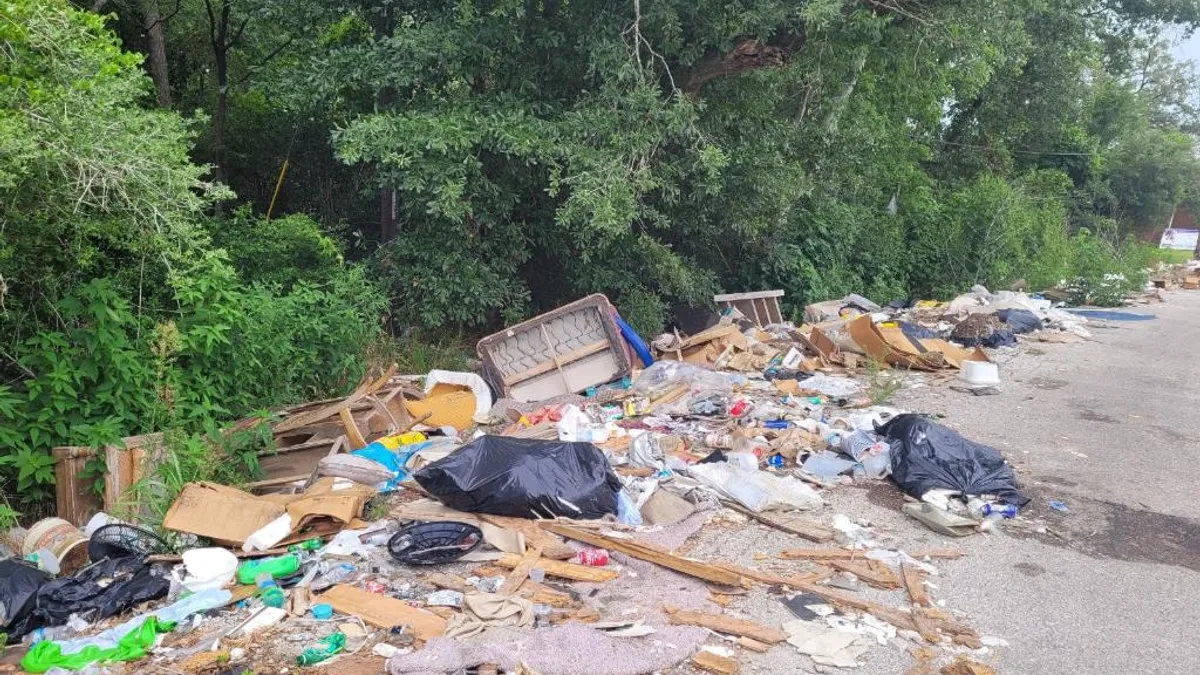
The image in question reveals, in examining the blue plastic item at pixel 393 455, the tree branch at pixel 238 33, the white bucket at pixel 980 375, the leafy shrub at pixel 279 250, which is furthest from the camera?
the tree branch at pixel 238 33

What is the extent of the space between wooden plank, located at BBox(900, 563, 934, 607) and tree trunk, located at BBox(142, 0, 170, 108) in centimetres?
1216

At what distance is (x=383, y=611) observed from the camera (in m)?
4.05

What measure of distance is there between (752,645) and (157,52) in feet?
42.5

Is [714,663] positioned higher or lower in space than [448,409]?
lower

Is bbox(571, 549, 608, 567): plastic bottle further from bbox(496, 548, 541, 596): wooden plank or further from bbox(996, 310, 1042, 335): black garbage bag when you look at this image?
bbox(996, 310, 1042, 335): black garbage bag

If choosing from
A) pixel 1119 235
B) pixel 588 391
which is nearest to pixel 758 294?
pixel 588 391

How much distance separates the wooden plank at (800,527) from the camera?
5.14 meters

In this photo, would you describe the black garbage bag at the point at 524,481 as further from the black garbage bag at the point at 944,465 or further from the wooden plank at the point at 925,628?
the black garbage bag at the point at 944,465

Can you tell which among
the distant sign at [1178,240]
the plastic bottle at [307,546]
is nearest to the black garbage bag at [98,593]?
the plastic bottle at [307,546]

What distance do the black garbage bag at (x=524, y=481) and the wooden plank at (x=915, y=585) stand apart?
177cm

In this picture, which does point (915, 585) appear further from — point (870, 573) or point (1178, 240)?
point (1178, 240)

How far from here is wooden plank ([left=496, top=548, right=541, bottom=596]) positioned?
4316 millimetres

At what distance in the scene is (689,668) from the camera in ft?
11.8

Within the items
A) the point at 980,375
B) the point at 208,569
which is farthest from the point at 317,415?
the point at 980,375
